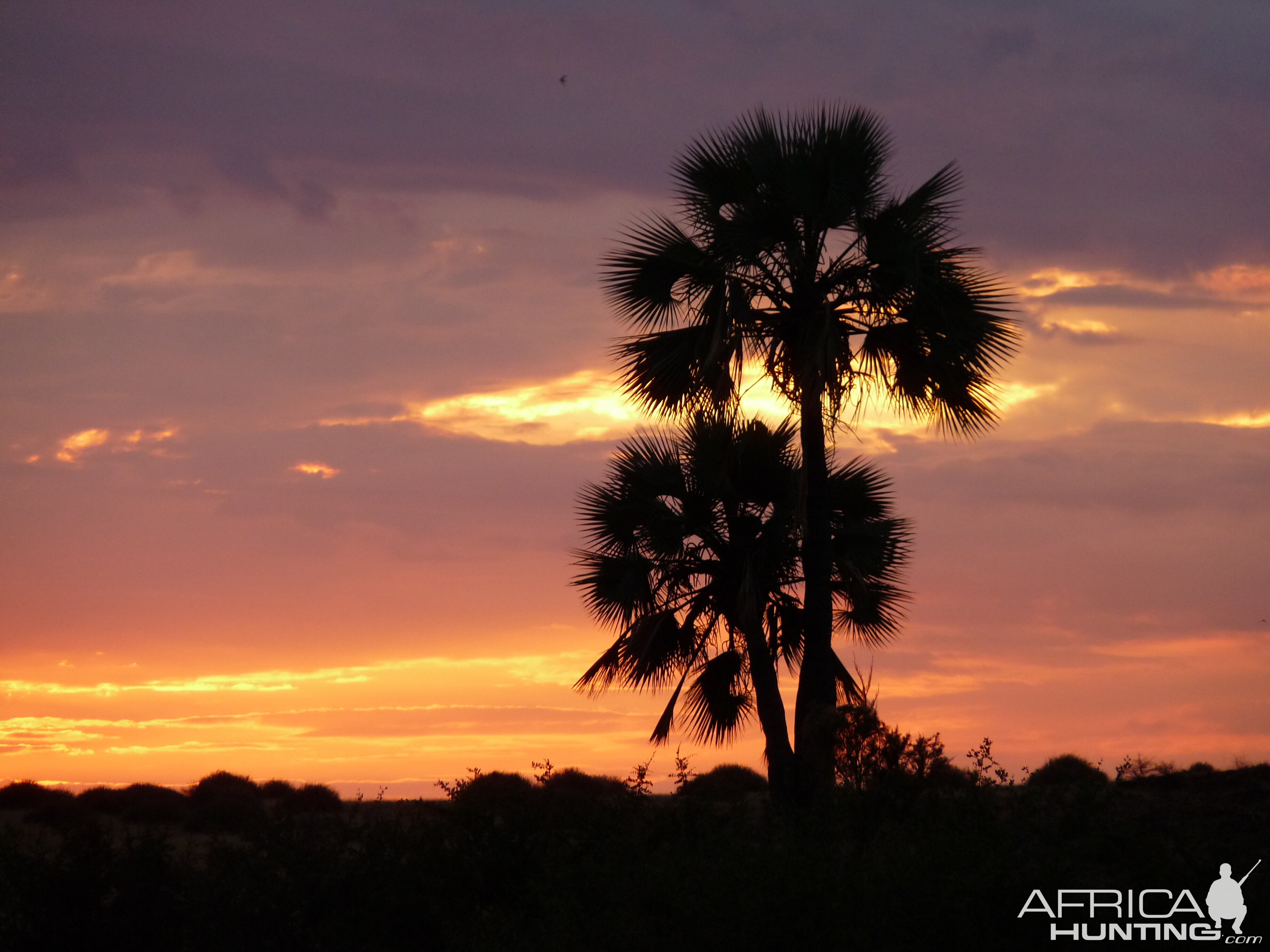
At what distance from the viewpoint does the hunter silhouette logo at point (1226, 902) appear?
31.5 feet

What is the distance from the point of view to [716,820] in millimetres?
13227

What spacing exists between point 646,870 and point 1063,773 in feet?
35.0

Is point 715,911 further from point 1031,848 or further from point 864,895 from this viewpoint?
point 1031,848

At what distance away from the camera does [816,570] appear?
1714 centimetres

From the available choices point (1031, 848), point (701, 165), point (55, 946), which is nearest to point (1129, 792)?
point (1031, 848)

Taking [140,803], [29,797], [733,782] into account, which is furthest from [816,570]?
[29,797]

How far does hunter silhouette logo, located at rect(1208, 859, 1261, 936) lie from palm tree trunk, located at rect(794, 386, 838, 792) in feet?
21.0

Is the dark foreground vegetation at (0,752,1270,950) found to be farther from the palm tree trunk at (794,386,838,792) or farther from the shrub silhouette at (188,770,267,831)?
the shrub silhouette at (188,770,267,831)

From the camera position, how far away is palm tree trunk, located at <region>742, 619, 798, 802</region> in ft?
58.1

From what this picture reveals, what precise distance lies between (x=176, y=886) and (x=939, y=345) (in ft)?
39.5

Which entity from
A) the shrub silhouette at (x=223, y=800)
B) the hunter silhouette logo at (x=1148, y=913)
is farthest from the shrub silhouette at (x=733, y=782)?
the hunter silhouette logo at (x=1148, y=913)

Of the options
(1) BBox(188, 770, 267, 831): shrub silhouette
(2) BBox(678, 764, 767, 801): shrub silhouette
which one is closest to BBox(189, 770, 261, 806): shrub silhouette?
(1) BBox(188, 770, 267, 831): shrub silhouette

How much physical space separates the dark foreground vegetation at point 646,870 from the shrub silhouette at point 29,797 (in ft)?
38.3

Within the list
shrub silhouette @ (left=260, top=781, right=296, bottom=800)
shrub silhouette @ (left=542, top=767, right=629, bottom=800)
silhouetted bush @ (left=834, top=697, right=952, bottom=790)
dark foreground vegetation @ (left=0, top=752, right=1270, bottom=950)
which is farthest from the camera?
shrub silhouette @ (left=260, top=781, right=296, bottom=800)
